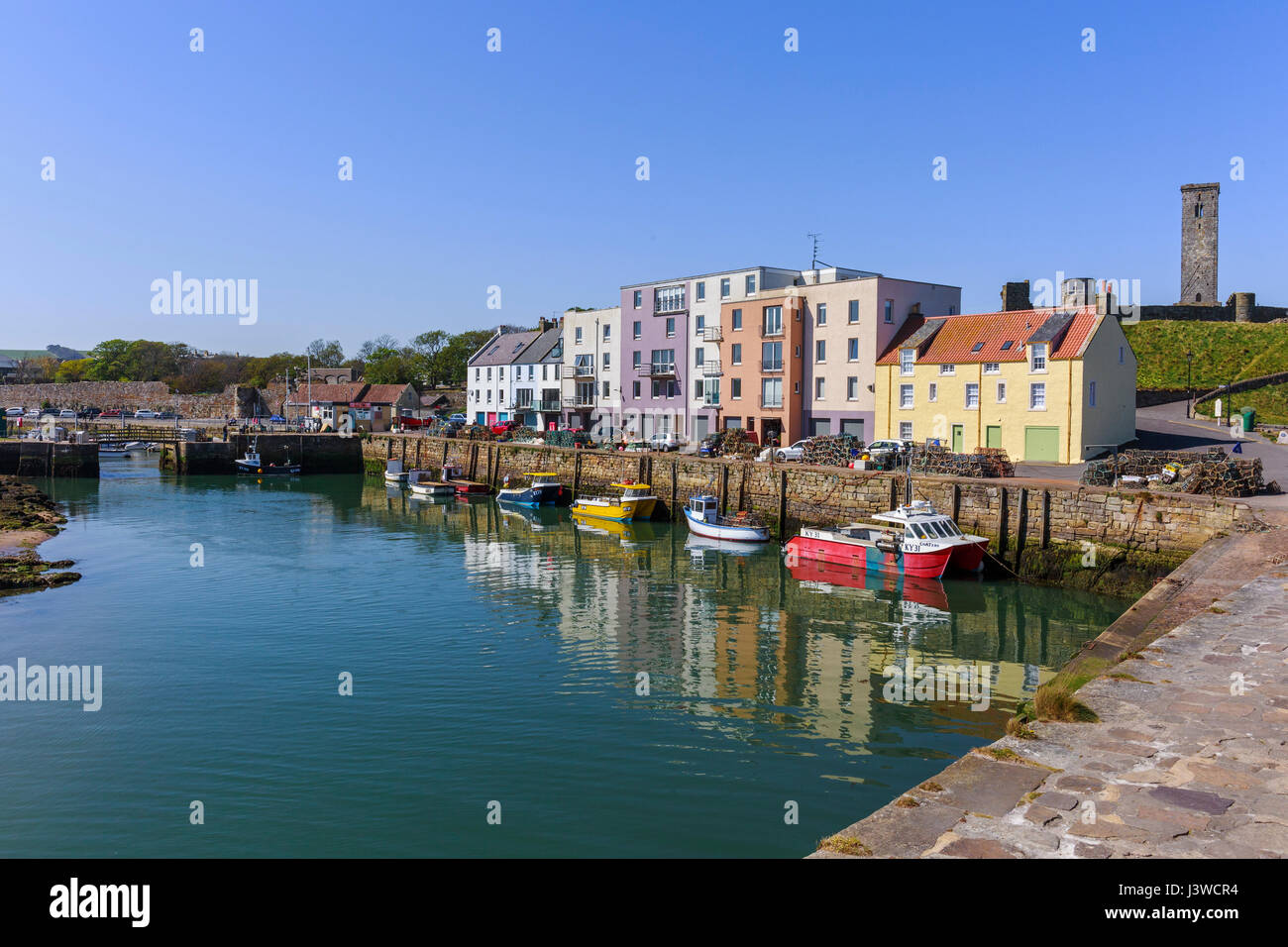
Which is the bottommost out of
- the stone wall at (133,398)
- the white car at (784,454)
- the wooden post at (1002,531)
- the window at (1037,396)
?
the wooden post at (1002,531)

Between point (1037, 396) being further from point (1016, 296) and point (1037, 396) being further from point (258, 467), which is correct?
point (258, 467)

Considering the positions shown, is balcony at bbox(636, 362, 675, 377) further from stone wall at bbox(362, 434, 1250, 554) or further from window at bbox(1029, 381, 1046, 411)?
window at bbox(1029, 381, 1046, 411)

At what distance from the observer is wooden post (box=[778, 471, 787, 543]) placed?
44972 millimetres

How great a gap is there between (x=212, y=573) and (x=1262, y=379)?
230 ft

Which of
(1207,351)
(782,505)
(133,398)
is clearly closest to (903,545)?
(782,505)

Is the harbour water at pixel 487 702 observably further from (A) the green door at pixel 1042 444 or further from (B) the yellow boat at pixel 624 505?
(A) the green door at pixel 1042 444

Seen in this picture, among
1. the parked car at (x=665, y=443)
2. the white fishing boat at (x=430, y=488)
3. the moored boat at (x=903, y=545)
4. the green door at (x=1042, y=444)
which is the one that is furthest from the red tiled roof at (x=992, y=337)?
the white fishing boat at (x=430, y=488)

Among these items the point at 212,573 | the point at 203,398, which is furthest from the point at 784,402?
the point at 203,398

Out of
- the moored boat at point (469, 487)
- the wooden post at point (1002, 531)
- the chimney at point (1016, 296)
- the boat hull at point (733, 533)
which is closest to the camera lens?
the wooden post at point (1002, 531)

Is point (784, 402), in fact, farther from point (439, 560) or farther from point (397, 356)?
point (397, 356)

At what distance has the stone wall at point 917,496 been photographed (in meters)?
30.9

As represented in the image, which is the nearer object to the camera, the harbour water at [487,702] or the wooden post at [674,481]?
the harbour water at [487,702]

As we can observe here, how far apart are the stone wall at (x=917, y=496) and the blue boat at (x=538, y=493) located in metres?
1.49

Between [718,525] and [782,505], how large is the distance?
3.80 metres
